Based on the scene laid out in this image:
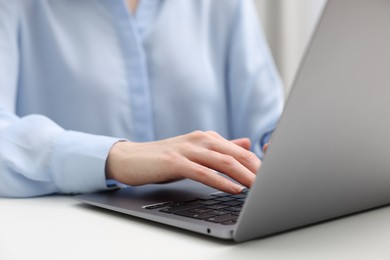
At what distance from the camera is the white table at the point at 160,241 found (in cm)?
40

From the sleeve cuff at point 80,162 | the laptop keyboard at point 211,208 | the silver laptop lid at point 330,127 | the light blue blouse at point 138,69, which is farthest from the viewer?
the light blue blouse at point 138,69

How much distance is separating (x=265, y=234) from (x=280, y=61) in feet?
4.87

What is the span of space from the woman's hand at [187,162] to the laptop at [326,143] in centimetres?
6

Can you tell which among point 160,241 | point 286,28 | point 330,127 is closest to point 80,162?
point 160,241

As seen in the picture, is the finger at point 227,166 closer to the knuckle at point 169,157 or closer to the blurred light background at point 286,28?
the knuckle at point 169,157

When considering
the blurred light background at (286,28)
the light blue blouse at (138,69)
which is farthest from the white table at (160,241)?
the blurred light background at (286,28)

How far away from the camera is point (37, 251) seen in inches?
16.3

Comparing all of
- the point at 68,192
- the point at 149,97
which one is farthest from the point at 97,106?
the point at 68,192

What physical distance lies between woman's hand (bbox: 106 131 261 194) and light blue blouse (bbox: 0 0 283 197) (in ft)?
0.81

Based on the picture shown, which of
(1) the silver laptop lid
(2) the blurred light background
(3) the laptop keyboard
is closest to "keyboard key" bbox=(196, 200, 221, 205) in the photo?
(3) the laptop keyboard

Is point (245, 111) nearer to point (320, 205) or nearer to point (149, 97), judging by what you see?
point (149, 97)

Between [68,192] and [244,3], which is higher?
[244,3]

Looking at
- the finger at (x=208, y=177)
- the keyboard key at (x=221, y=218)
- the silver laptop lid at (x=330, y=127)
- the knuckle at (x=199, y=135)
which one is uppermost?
the silver laptop lid at (x=330, y=127)

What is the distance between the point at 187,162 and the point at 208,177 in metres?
0.04
